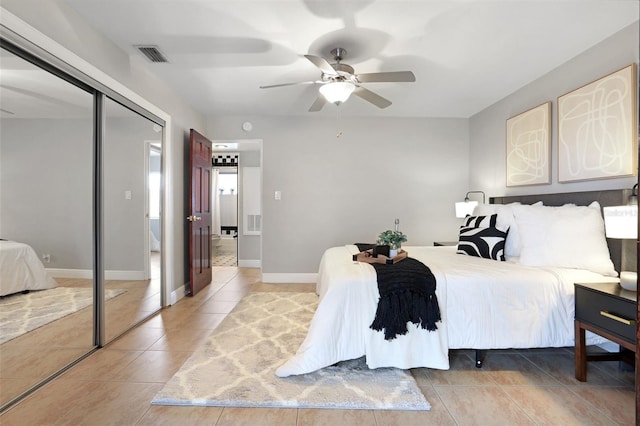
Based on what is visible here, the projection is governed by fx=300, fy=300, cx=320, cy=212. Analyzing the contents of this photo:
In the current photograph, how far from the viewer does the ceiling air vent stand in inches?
101

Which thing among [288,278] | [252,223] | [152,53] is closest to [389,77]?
[152,53]

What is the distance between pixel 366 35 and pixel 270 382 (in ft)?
8.57

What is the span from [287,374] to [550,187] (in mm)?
2969

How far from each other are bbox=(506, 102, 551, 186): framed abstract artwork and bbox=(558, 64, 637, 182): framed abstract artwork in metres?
0.17

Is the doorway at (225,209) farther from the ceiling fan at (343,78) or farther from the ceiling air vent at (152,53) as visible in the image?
the ceiling fan at (343,78)

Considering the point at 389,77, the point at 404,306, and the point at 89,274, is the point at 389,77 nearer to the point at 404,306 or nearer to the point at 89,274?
the point at 404,306

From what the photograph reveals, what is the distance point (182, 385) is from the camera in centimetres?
186

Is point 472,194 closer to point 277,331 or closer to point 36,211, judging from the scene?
point 277,331

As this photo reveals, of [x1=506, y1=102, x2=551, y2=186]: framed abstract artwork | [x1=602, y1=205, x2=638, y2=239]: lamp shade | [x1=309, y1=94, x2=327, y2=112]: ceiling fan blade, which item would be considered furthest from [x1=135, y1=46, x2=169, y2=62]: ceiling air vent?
[x1=506, y1=102, x2=551, y2=186]: framed abstract artwork

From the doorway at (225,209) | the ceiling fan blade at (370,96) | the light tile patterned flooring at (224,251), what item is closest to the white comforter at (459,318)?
the ceiling fan blade at (370,96)

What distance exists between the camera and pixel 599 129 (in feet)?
7.83

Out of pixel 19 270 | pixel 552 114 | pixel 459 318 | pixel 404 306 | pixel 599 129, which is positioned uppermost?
pixel 552 114

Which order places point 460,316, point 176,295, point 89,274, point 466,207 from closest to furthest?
1. point 460,316
2. point 89,274
3. point 176,295
4. point 466,207

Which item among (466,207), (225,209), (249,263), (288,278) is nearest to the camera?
(466,207)
